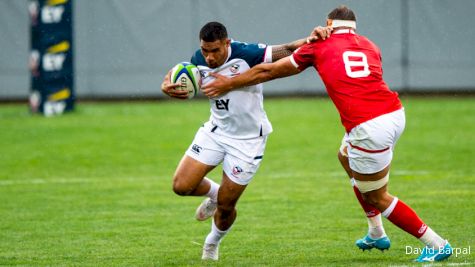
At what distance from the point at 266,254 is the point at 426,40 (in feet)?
61.5

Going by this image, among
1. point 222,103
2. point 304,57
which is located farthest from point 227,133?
point 304,57

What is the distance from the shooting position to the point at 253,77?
26.6 ft

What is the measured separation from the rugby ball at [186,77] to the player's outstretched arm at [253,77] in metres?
0.10

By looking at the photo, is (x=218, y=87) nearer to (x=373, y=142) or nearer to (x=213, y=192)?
(x=213, y=192)

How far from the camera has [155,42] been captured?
26.8 meters

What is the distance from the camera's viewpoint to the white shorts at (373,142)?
760 centimetres

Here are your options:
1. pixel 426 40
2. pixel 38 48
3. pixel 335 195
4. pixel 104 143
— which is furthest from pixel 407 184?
pixel 426 40

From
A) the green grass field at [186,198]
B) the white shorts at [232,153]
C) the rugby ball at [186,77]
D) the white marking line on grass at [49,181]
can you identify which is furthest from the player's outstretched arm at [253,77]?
the white marking line on grass at [49,181]

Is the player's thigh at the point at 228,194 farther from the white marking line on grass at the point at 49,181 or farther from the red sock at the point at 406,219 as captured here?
the white marking line on grass at the point at 49,181

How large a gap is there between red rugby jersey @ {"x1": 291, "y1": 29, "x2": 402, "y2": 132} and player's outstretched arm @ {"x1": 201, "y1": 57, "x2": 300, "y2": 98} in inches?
3.9

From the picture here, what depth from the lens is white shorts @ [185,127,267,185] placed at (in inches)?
341

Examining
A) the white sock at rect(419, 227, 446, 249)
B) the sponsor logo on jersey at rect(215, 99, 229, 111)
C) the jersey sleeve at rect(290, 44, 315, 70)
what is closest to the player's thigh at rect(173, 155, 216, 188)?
the sponsor logo on jersey at rect(215, 99, 229, 111)

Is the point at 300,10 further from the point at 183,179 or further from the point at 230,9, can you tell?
the point at 183,179

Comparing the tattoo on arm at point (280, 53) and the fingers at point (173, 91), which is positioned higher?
the tattoo on arm at point (280, 53)
